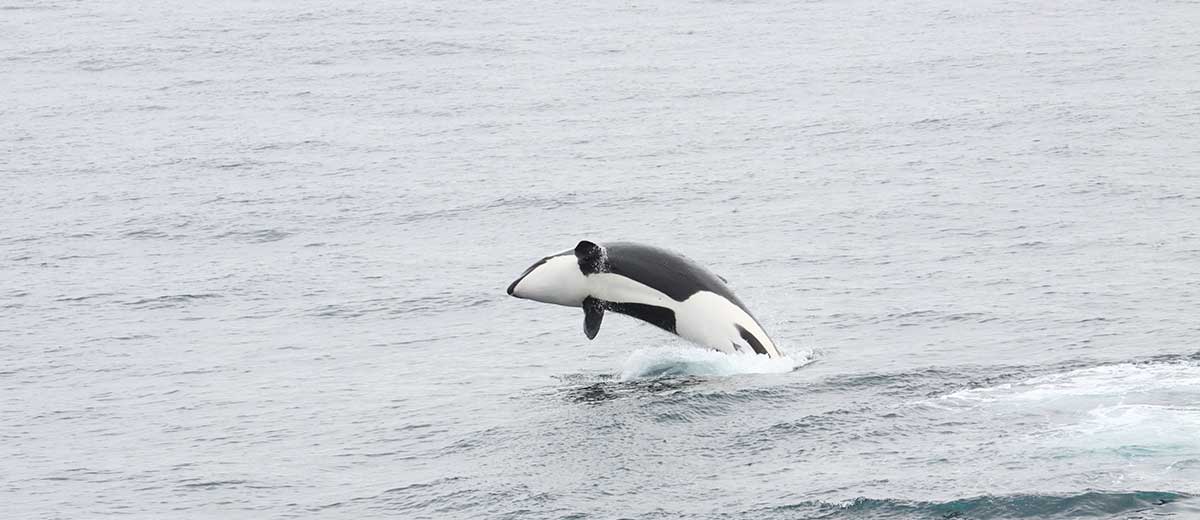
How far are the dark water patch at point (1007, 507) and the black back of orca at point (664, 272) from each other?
816 cm

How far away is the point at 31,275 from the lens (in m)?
43.8

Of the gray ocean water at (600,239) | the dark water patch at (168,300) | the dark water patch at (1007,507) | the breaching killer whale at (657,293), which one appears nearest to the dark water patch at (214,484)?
the gray ocean water at (600,239)

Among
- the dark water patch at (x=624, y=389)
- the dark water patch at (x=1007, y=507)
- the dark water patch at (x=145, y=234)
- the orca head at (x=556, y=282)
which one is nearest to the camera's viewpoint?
the dark water patch at (x=1007, y=507)

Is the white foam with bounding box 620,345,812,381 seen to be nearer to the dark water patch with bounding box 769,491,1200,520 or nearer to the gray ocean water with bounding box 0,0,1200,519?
the gray ocean water with bounding box 0,0,1200,519

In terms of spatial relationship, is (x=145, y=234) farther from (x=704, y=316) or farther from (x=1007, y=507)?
(x=1007, y=507)

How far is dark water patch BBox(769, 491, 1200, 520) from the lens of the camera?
868 inches

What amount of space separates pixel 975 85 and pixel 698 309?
36.3m

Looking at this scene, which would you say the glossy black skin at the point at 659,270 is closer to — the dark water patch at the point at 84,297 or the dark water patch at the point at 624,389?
the dark water patch at the point at 624,389

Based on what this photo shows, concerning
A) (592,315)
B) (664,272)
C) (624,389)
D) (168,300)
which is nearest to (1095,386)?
(664,272)

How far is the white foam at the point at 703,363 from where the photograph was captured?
3067 cm

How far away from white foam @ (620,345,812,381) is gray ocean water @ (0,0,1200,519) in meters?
0.10

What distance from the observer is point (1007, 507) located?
74.1 feet

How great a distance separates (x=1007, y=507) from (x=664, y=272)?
394 inches

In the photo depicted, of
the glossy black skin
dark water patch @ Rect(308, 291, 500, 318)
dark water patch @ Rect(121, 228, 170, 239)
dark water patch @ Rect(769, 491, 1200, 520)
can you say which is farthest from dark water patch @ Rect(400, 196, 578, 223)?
dark water patch @ Rect(769, 491, 1200, 520)
